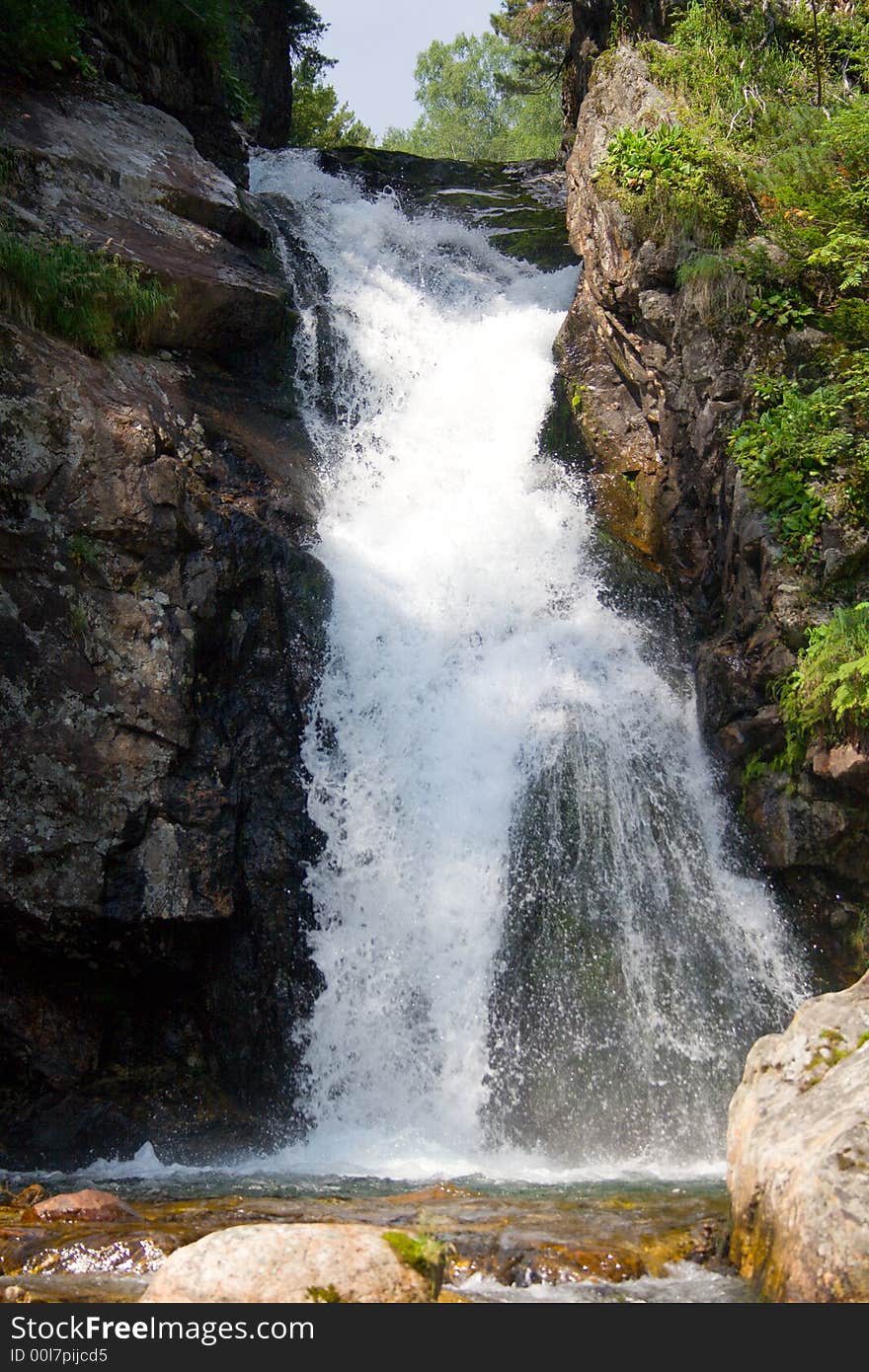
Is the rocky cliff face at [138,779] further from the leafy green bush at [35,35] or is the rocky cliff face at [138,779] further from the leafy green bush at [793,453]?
the leafy green bush at [35,35]

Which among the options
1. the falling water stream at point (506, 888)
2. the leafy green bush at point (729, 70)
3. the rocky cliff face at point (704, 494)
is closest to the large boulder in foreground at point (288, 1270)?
the falling water stream at point (506, 888)

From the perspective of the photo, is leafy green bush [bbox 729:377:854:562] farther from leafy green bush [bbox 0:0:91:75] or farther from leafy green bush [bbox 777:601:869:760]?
leafy green bush [bbox 0:0:91:75]

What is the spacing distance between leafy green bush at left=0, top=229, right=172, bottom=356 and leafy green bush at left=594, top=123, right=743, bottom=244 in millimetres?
6094

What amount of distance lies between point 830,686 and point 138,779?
20.7ft

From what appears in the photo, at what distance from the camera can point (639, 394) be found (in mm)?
13805

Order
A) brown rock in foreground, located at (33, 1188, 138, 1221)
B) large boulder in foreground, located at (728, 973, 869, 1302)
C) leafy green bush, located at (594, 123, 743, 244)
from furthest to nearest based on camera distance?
leafy green bush, located at (594, 123, 743, 244), brown rock in foreground, located at (33, 1188, 138, 1221), large boulder in foreground, located at (728, 973, 869, 1302)

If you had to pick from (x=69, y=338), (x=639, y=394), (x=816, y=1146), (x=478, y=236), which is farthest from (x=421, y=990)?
(x=478, y=236)

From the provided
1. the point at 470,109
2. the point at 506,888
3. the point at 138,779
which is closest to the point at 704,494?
the point at 506,888

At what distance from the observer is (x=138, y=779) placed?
9.20 meters

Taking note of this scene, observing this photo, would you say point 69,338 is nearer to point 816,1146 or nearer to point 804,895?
point 804,895

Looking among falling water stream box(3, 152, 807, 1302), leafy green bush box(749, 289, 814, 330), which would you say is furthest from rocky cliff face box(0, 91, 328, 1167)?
leafy green bush box(749, 289, 814, 330)

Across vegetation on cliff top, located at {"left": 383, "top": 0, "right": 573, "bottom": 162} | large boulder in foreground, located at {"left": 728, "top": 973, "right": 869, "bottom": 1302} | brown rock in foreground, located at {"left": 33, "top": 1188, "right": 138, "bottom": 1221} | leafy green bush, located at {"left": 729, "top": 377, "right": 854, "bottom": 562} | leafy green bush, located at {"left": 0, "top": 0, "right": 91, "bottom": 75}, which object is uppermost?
vegetation on cliff top, located at {"left": 383, "top": 0, "right": 573, "bottom": 162}

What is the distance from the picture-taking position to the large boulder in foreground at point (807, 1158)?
397cm

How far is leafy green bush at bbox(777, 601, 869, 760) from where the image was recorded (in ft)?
29.1
